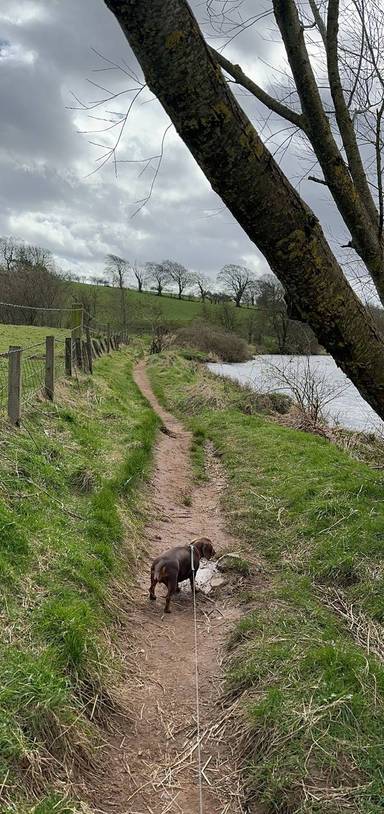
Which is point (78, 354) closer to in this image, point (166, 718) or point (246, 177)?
point (166, 718)

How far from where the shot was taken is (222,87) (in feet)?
5.39

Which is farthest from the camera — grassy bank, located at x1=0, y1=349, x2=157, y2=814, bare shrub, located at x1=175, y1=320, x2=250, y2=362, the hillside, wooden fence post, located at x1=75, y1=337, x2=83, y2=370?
the hillside

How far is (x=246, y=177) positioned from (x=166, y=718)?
332cm

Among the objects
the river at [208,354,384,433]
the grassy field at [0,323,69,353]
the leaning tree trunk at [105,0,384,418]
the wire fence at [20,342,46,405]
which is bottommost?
the river at [208,354,384,433]

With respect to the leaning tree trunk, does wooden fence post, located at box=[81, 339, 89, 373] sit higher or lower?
lower

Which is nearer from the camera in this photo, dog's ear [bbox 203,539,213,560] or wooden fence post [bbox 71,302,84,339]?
dog's ear [bbox 203,539,213,560]

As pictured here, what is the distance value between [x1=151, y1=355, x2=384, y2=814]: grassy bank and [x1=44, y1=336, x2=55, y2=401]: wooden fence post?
3319 mm

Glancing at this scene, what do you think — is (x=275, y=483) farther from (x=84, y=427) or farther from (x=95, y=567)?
(x=95, y=567)

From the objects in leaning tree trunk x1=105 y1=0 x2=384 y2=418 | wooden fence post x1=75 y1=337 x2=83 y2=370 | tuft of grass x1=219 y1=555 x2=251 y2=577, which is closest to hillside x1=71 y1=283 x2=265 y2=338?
wooden fence post x1=75 y1=337 x2=83 y2=370

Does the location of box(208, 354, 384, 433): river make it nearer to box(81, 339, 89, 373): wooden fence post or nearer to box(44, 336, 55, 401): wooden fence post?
box(81, 339, 89, 373): wooden fence post

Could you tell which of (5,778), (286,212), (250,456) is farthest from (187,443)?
(286,212)

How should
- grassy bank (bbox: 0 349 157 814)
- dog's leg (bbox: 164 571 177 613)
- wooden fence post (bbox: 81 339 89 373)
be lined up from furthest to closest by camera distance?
wooden fence post (bbox: 81 339 89 373) → dog's leg (bbox: 164 571 177 613) → grassy bank (bbox: 0 349 157 814)

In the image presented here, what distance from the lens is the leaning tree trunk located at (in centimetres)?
155

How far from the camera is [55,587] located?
4211mm
